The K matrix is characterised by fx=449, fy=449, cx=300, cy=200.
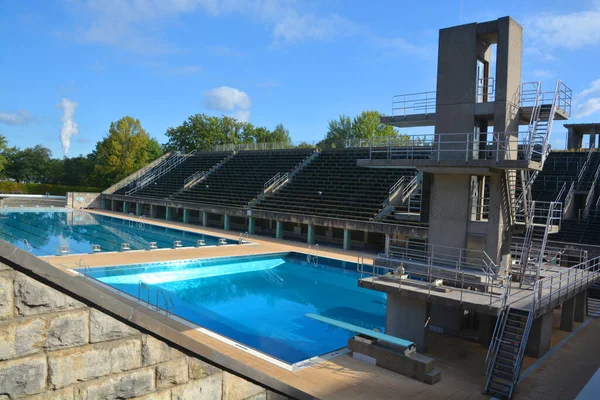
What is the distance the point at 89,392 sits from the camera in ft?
8.75

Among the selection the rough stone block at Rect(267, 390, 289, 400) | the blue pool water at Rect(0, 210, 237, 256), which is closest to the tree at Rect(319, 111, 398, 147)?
the blue pool water at Rect(0, 210, 237, 256)

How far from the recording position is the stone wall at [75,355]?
2.41 m

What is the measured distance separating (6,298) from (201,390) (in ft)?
4.62

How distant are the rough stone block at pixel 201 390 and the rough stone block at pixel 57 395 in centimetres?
64

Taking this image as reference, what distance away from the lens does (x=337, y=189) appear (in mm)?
24688

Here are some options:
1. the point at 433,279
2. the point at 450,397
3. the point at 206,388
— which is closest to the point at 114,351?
the point at 206,388

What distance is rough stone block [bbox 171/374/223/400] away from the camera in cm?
302

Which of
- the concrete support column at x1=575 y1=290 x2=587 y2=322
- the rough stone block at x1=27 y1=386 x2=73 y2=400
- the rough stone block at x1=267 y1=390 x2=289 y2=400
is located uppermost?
the rough stone block at x1=27 y1=386 x2=73 y2=400

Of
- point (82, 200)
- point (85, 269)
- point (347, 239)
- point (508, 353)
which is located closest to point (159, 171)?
point (82, 200)

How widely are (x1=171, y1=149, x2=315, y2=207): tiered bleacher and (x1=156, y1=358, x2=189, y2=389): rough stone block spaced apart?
23.7 metres

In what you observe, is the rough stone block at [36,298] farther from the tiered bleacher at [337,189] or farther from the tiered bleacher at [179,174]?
the tiered bleacher at [179,174]

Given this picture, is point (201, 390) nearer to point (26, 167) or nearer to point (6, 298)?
point (6, 298)

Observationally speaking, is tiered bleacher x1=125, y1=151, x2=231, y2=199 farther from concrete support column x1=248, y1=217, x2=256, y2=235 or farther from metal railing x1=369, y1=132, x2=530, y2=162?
metal railing x1=369, y1=132, x2=530, y2=162

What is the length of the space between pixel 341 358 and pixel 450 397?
210 centimetres
